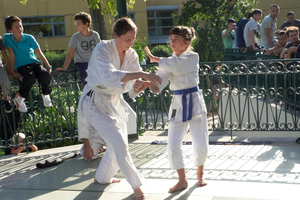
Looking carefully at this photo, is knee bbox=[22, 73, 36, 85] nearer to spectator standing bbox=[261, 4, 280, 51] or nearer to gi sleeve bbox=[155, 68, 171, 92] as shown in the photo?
gi sleeve bbox=[155, 68, 171, 92]

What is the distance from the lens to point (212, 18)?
19797 millimetres

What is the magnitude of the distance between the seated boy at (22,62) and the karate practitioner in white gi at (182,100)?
2433 millimetres

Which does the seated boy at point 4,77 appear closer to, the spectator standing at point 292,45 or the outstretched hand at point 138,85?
the outstretched hand at point 138,85

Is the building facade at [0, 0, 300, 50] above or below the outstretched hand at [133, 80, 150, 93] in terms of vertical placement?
above

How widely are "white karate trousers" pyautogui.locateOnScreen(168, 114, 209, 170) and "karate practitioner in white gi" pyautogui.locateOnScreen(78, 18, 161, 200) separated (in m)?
0.41

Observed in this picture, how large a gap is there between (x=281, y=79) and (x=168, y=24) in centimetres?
2074

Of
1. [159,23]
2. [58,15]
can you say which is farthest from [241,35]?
[58,15]

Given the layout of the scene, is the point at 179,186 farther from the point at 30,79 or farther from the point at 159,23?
the point at 159,23

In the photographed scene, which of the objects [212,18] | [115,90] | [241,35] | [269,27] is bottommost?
[115,90]

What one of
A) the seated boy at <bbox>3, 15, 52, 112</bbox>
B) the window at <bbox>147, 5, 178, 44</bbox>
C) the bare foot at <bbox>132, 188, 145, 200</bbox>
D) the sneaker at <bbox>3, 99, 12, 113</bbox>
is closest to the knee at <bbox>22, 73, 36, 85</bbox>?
the seated boy at <bbox>3, 15, 52, 112</bbox>

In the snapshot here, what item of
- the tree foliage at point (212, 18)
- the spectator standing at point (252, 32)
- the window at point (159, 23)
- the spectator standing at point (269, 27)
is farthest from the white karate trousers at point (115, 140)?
the window at point (159, 23)

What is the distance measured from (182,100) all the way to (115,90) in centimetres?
71

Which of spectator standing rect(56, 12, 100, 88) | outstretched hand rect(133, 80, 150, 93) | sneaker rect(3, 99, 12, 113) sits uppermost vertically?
spectator standing rect(56, 12, 100, 88)

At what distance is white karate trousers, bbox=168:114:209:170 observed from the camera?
4.27 m
